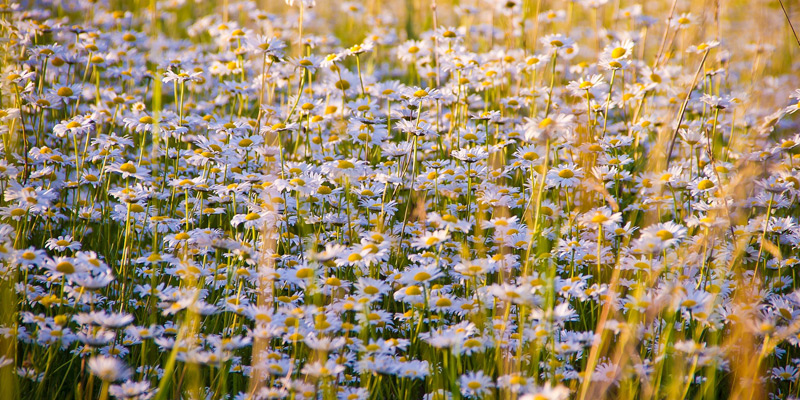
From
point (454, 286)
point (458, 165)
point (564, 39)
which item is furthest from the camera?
point (564, 39)

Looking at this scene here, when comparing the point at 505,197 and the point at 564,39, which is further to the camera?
the point at 564,39

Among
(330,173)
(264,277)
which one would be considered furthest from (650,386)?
(330,173)

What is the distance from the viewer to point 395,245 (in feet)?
9.16

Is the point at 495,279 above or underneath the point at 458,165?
underneath

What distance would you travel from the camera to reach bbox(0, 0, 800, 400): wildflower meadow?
203 centimetres

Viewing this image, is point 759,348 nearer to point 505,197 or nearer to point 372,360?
point 505,197

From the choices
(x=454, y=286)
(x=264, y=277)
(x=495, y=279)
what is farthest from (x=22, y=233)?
(x=495, y=279)

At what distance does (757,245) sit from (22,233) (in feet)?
11.3

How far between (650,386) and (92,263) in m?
1.93

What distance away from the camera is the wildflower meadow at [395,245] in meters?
2.03

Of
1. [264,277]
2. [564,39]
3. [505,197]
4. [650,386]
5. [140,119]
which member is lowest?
[650,386]

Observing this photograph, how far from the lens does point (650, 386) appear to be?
1939 mm

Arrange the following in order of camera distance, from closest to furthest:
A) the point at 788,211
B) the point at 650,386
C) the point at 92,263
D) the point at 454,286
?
the point at 650,386, the point at 92,263, the point at 454,286, the point at 788,211

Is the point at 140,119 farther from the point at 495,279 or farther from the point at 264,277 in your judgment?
the point at 495,279
